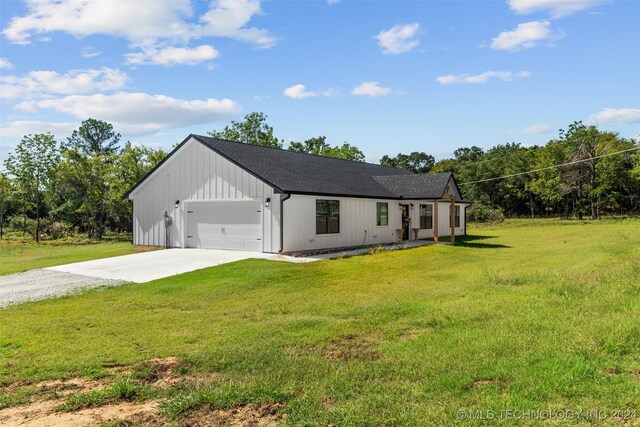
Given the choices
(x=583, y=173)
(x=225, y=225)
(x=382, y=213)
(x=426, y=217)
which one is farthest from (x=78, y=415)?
(x=583, y=173)

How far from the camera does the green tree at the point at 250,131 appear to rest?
40344 millimetres

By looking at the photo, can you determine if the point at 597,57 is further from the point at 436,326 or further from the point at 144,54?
the point at 144,54

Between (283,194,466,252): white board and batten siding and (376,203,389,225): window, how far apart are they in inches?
8.7

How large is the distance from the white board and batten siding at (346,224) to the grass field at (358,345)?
6.05 metres

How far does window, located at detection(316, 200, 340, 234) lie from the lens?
17531 millimetres

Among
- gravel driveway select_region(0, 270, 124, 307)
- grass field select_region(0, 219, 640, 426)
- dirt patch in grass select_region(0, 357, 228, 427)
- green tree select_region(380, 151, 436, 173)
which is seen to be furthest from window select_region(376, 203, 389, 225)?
green tree select_region(380, 151, 436, 173)

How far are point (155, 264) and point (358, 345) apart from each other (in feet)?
34.4

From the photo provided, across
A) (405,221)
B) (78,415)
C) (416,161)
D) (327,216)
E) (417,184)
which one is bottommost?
(78,415)

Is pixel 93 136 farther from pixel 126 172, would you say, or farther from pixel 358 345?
pixel 358 345

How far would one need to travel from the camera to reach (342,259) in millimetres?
15312

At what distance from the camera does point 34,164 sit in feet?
101

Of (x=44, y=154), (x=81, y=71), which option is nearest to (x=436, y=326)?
(x=81, y=71)

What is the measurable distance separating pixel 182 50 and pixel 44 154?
2266cm

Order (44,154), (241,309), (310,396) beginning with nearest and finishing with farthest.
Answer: (310,396) → (241,309) → (44,154)
